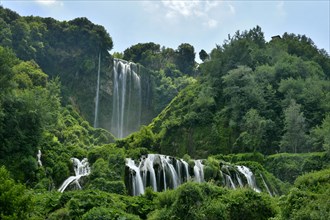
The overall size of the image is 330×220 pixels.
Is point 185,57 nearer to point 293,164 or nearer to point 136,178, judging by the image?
point 293,164

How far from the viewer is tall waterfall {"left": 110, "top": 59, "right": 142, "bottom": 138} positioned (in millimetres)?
66250

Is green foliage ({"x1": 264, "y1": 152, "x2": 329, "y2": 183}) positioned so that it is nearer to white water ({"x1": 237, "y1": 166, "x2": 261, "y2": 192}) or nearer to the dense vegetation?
the dense vegetation

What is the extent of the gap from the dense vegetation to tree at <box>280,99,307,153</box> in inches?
4.2

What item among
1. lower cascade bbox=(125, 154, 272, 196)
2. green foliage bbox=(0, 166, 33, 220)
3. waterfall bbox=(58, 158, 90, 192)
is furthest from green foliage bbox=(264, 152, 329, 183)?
green foliage bbox=(0, 166, 33, 220)

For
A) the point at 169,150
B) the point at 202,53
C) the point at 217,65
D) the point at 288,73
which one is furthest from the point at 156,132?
the point at 202,53

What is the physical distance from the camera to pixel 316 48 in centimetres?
6512

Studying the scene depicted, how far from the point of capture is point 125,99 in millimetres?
68000

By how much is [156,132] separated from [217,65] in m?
12.1

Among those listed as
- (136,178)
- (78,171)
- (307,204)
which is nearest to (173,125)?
(78,171)

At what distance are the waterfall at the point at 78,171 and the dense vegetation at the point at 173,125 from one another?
571 mm

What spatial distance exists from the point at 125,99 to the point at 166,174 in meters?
37.3

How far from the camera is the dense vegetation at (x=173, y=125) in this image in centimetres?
1738

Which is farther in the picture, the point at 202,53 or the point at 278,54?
the point at 202,53

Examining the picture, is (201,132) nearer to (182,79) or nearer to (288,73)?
(288,73)
